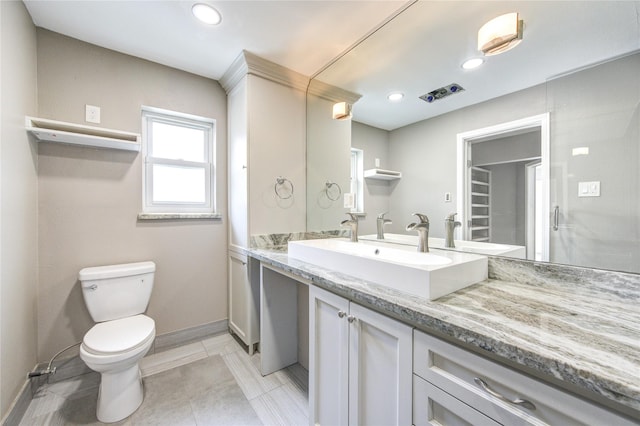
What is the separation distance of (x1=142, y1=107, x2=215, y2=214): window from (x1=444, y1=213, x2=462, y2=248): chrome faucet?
6.22 ft

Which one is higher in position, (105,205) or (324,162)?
(324,162)

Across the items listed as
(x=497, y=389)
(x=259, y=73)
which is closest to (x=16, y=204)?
(x=259, y=73)

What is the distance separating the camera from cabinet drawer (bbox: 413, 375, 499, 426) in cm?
65

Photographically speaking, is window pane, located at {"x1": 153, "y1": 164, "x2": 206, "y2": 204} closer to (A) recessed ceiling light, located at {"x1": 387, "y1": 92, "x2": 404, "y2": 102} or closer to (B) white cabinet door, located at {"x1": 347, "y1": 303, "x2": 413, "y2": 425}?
(A) recessed ceiling light, located at {"x1": 387, "y1": 92, "x2": 404, "y2": 102}

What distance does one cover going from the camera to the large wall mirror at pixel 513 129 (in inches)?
34.3

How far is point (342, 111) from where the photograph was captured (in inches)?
77.4

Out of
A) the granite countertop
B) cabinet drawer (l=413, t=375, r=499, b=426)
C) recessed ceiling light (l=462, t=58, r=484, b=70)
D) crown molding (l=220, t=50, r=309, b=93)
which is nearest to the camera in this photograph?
the granite countertop

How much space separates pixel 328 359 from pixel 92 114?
2192 millimetres

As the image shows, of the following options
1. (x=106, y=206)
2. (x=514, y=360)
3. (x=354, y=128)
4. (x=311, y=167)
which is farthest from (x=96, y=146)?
(x=514, y=360)

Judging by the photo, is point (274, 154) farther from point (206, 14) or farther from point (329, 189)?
point (206, 14)

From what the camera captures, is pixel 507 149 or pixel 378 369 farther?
pixel 507 149

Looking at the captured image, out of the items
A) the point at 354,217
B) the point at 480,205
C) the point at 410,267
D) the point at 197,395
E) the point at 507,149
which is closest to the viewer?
the point at 410,267

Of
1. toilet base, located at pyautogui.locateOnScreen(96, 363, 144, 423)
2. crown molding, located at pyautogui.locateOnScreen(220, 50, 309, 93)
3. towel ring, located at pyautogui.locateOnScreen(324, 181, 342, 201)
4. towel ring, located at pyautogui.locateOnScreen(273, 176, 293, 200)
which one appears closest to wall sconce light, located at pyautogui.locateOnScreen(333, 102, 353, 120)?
crown molding, located at pyautogui.locateOnScreen(220, 50, 309, 93)

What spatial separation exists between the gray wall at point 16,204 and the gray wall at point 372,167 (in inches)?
74.6
